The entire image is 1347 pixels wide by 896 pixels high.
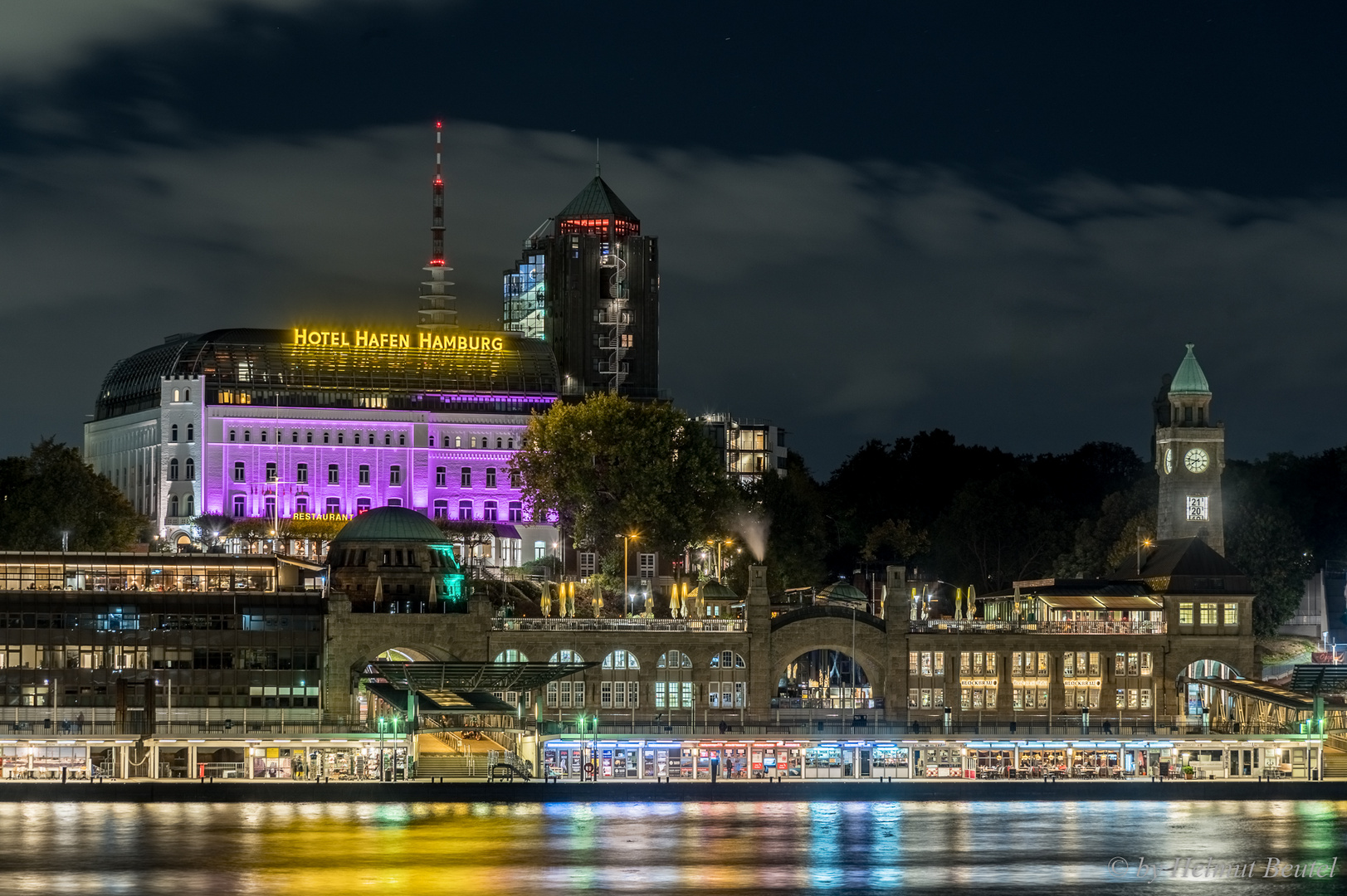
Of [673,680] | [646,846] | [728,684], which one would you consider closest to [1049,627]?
[728,684]

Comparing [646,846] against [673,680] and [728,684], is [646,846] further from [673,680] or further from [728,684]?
[728,684]

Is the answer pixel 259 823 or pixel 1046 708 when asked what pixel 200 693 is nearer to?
pixel 259 823

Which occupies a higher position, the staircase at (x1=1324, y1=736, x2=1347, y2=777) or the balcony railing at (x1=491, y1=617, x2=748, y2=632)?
the balcony railing at (x1=491, y1=617, x2=748, y2=632)

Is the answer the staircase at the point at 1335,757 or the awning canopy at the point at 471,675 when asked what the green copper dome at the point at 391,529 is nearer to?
the awning canopy at the point at 471,675

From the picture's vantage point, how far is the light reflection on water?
123m

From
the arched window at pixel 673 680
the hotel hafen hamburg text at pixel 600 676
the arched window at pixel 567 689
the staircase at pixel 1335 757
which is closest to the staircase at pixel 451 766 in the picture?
the hotel hafen hamburg text at pixel 600 676

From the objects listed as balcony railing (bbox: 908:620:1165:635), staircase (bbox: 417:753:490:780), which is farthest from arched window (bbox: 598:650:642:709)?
balcony railing (bbox: 908:620:1165:635)

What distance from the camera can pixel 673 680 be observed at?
181 meters

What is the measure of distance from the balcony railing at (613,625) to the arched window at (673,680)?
2015 millimetres

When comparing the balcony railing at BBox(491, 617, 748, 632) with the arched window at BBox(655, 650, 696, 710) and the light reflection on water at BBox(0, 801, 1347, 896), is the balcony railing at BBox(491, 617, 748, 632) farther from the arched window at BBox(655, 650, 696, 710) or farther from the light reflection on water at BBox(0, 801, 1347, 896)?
the light reflection on water at BBox(0, 801, 1347, 896)

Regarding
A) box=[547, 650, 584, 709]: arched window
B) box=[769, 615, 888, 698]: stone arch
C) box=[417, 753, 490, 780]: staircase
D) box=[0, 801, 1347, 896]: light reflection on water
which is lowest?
box=[0, 801, 1347, 896]: light reflection on water

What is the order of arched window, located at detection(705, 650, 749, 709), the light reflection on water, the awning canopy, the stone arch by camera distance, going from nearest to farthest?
the light reflection on water → the awning canopy → arched window, located at detection(705, 650, 749, 709) → the stone arch

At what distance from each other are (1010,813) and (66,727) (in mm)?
59798

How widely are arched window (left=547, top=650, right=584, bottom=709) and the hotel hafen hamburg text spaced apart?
0.57 ft
